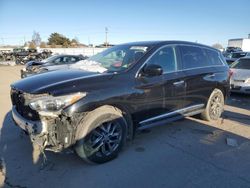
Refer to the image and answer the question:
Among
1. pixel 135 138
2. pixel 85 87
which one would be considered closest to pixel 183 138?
pixel 135 138

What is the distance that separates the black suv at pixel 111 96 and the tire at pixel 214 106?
34cm

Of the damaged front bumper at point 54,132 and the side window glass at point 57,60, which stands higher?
the side window glass at point 57,60

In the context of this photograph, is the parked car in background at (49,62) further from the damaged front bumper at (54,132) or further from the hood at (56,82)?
the damaged front bumper at (54,132)

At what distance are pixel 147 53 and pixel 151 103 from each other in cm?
87

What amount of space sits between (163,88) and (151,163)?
136 cm

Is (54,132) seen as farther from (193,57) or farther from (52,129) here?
(193,57)

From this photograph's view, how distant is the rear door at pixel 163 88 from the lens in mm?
4363

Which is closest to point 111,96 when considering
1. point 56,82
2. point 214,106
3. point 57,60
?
point 56,82

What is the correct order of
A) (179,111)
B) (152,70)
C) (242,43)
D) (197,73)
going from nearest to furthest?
(152,70)
(179,111)
(197,73)
(242,43)

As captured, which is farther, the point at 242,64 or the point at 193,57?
the point at 242,64

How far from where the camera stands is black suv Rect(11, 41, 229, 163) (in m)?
3.48

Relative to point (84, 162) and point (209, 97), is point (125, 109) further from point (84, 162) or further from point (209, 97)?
point (209, 97)

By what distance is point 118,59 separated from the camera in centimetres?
470

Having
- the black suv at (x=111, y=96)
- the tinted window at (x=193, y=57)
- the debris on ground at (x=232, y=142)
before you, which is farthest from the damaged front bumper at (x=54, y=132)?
the debris on ground at (x=232, y=142)
